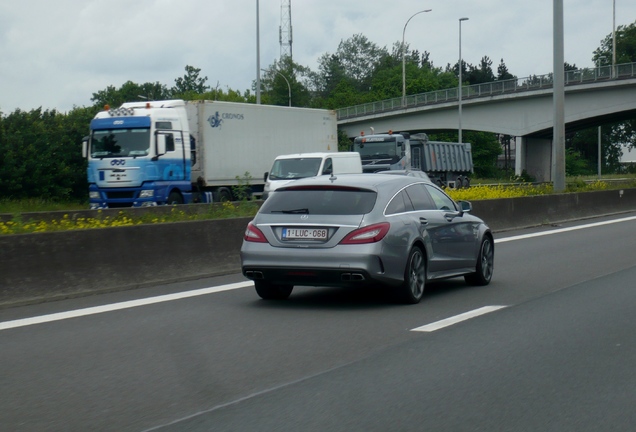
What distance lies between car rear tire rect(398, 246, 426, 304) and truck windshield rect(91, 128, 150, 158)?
17181 mm

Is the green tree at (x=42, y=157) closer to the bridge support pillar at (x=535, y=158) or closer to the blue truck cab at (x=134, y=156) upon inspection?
the blue truck cab at (x=134, y=156)

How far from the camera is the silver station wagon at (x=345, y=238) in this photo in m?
10.3

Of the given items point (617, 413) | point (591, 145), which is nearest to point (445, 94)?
point (617, 413)

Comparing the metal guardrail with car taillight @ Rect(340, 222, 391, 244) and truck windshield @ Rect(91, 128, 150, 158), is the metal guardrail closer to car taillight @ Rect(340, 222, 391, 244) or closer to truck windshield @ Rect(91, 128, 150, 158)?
truck windshield @ Rect(91, 128, 150, 158)

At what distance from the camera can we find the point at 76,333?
30.0ft

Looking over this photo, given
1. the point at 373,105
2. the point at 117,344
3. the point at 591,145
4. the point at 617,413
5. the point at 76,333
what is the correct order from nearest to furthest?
the point at 617,413 < the point at 117,344 < the point at 76,333 < the point at 373,105 < the point at 591,145

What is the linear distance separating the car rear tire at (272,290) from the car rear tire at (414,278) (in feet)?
4.57

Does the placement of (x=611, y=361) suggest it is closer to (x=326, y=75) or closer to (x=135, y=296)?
(x=135, y=296)

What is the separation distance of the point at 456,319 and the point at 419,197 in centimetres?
224

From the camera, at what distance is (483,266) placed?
13.1 meters

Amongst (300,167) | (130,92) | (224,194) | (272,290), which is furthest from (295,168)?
(130,92)

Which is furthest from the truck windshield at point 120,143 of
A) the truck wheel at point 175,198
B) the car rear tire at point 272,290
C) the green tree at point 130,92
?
the green tree at point 130,92

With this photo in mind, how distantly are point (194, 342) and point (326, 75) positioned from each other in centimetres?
17237

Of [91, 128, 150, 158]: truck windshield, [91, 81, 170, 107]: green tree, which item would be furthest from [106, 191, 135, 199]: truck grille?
[91, 81, 170, 107]: green tree
